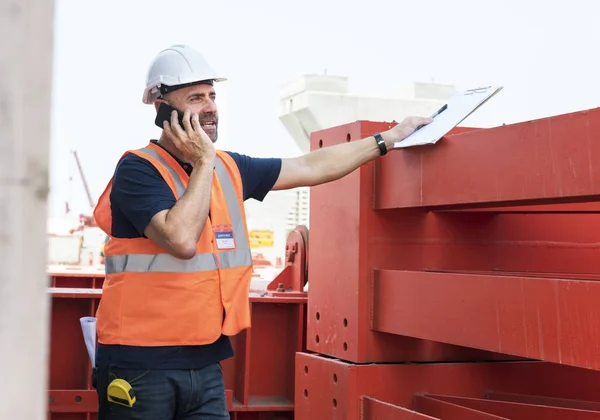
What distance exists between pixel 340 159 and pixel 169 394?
1.25m

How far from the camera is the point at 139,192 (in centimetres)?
342

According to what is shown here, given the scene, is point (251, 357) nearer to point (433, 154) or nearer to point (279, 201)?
point (433, 154)

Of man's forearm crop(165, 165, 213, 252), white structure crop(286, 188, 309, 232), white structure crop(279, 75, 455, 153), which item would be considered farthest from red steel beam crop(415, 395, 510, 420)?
white structure crop(286, 188, 309, 232)

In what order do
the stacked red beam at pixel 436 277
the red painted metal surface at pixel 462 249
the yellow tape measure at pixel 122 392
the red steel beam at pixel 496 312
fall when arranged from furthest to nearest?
the stacked red beam at pixel 436 277, the yellow tape measure at pixel 122 392, the red painted metal surface at pixel 462 249, the red steel beam at pixel 496 312

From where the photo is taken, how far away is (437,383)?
4.12m

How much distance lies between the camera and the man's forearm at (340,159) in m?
3.96

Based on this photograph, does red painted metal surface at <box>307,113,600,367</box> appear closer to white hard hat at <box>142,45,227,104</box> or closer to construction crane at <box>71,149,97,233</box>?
white hard hat at <box>142,45,227,104</box>

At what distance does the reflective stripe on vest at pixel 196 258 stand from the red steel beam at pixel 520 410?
113 cm

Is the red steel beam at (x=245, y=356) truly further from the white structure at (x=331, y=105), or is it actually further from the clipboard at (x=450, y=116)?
the white structure at (x=331, y=105)

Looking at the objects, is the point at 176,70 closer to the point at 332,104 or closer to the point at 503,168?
the point at 503,168

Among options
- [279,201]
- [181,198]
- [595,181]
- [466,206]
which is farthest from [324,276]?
[279,201]

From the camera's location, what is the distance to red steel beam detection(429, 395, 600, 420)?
11.7 ft

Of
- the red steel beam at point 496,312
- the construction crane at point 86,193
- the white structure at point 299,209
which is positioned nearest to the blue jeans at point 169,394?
the red steel beam at point 496,312

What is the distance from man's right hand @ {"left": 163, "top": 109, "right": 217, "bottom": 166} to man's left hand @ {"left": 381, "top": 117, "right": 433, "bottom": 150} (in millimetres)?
854
